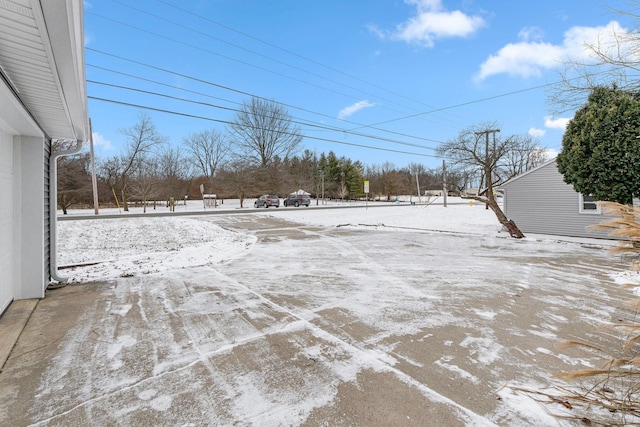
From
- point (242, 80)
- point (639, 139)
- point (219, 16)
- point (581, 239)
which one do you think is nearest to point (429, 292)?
point (639, 139)

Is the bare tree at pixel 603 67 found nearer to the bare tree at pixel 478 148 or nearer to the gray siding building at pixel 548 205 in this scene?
the gray siding building at pixel 548 205

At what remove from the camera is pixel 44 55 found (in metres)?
2.33

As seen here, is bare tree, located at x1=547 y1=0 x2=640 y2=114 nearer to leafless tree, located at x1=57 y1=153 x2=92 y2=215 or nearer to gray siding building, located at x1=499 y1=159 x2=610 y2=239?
gray siding building, located at x1=499 y1=159 x2=610 y2=239

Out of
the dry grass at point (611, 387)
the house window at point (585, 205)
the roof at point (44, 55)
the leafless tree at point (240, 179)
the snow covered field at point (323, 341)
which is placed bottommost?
the snow covered field at point (323, 341)

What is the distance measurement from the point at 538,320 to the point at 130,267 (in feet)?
23.8

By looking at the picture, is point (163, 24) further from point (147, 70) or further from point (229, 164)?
point (229, 164)

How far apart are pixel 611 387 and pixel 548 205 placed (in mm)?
12443

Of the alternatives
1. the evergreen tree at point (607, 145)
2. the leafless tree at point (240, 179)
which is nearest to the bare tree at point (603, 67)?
the evergreen tree at point (607, 145)

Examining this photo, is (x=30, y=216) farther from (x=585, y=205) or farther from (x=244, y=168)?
(x=244, y=168)

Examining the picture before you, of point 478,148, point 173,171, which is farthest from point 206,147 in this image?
point 478,148

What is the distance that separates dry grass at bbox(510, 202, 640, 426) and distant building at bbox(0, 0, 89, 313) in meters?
3.17

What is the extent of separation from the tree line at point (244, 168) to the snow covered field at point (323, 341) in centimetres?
1515

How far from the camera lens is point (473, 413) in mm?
2016

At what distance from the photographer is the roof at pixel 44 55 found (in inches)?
70.6
